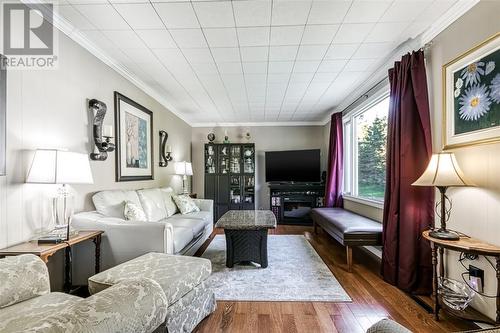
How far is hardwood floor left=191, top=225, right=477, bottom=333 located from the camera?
1.93m

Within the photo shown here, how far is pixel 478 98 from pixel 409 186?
0.94m

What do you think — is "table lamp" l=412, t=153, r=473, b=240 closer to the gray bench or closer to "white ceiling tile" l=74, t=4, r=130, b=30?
the gray bench

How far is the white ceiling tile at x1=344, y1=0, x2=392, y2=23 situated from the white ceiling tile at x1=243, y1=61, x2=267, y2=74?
113 centimetres

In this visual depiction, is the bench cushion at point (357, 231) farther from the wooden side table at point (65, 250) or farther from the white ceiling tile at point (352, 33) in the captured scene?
the wooden side table at point (65, 250)

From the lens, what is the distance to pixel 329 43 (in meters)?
2.65

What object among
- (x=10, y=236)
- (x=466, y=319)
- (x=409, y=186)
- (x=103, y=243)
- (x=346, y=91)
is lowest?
(x=466, y=319)

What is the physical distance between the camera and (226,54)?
286 cm

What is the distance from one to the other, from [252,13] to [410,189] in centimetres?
223

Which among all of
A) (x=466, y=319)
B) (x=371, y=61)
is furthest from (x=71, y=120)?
(x=466, y=319)

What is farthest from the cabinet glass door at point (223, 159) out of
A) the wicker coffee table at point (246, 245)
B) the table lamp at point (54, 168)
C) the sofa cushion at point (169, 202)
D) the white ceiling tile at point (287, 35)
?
the table lamp at point (54, 168)

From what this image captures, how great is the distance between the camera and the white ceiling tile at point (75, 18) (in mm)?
2092

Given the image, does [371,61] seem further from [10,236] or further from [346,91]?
[10,236]

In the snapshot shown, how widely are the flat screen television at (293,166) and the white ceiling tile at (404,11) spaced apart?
12.8 ft

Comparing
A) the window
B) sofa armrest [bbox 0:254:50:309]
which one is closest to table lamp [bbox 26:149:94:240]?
sofa armrest [bbox 0:254:50:309]
